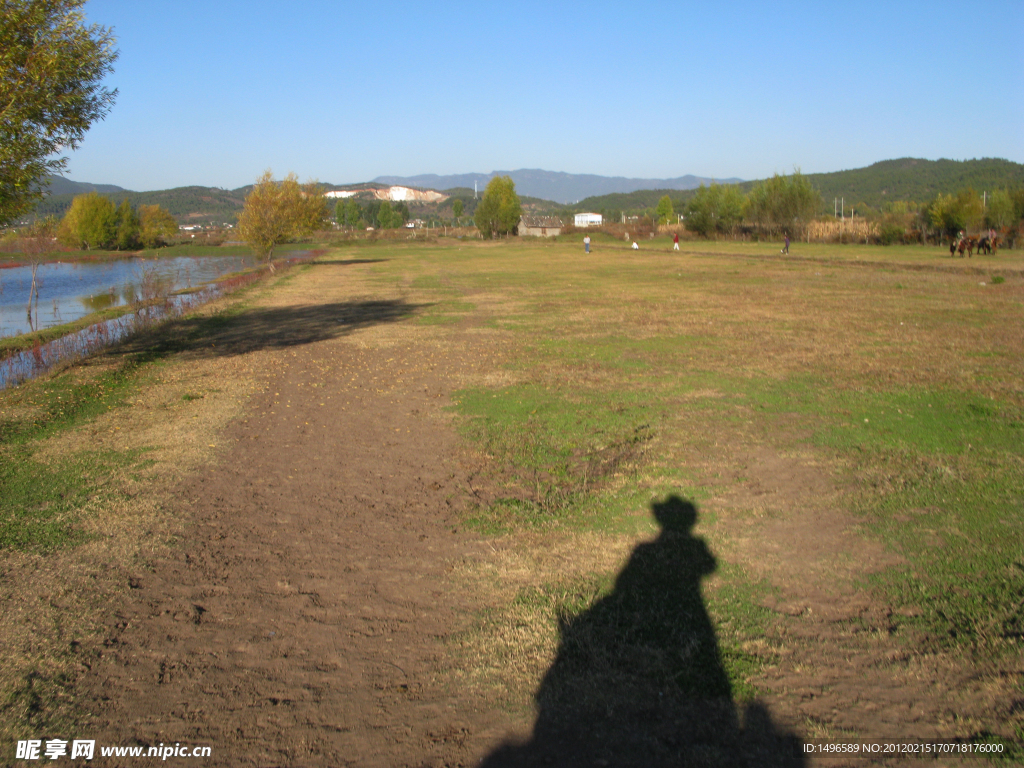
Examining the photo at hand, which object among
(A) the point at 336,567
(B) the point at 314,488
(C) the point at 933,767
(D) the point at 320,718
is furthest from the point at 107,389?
(C) the point at 933,767

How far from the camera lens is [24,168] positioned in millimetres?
10656

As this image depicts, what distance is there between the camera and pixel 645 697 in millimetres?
3662

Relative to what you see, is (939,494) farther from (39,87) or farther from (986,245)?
(986,245)

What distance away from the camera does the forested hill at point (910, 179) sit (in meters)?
124

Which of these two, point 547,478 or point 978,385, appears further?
point 978,385

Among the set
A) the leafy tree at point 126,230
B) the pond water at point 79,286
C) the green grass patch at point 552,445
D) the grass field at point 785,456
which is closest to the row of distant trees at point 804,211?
the grass field at point 785,456

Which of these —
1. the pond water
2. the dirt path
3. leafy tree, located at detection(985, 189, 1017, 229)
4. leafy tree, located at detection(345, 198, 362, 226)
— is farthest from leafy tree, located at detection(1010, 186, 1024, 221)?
leafy tree, located at detection(345, 198, 362, 226)

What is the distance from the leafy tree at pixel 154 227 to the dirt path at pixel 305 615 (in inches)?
3430

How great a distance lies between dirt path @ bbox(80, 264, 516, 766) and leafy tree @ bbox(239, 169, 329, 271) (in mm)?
39734

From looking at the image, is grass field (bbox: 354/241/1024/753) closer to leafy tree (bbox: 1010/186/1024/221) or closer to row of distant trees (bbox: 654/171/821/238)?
leafy tree (bbox: 1010/186/1024/221)

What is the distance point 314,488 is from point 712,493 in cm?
382

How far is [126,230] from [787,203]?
7070 centimetres

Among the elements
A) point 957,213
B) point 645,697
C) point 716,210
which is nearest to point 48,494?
point 645,697

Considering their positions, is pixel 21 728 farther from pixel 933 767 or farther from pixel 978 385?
pixel 978 385
